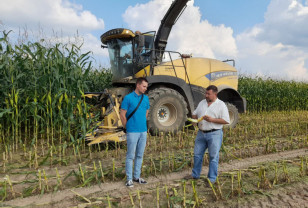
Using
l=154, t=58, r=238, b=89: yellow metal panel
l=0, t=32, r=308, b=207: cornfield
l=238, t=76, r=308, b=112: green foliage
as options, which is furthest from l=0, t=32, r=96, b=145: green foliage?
l=238, t=76, r=308, b=112: green foliage

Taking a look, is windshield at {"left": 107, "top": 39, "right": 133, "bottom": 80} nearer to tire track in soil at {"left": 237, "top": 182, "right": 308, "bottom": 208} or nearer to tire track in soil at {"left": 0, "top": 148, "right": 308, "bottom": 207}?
tire track in soil at {"left": 0, "top": 148, "right": 308, "bottom": 207}

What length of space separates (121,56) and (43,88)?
7.81 ft

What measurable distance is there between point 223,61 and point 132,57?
3.50m

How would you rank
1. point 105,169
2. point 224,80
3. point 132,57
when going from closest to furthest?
1. point 105,169
2. point 132,57
3. point 224,80

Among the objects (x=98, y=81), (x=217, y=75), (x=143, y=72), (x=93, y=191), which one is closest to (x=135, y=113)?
(x=93, y=191)

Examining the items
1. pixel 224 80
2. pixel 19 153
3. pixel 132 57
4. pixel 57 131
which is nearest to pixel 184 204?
pixel 57 131

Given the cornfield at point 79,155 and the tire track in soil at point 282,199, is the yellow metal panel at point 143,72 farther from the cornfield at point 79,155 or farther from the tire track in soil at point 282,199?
the tire track in soil at point 282,199

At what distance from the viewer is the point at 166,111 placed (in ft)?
21.2

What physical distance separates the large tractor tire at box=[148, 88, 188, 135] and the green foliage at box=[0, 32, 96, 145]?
1.64 m

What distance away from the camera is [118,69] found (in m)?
6.79

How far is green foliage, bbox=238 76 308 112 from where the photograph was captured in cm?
1277

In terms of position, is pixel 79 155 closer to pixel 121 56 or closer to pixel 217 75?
pixel 121 56

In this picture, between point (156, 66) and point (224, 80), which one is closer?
point (156, 66)

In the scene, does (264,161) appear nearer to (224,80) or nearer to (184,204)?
(184,204)
